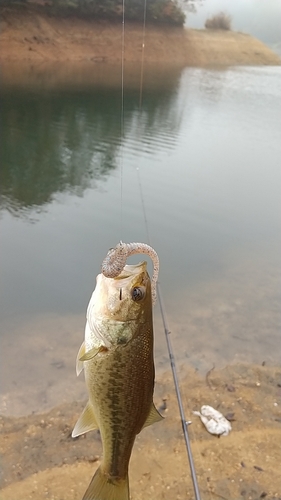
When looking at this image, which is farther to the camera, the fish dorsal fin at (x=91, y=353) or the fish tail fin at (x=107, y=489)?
the fish tail fin at (x=107, y=489)

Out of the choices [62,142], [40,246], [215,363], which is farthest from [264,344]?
[62,142]

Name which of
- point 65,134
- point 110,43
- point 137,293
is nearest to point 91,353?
point 137,293

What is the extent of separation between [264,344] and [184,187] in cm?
524

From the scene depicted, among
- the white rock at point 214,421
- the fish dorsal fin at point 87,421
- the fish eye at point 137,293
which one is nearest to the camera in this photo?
the fish eye at point 137,293

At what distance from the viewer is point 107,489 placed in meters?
1.76

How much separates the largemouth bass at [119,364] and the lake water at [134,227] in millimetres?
1029

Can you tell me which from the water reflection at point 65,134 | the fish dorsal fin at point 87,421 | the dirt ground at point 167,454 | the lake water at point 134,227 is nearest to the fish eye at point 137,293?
the fish dorsal fin at point 87,421

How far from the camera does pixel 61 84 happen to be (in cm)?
2220

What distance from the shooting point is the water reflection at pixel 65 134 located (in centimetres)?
1005

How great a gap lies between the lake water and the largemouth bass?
1.03 metres

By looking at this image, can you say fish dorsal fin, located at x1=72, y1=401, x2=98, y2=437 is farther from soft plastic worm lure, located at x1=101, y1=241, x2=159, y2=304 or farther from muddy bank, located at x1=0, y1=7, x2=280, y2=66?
muddy bank, located at x1=0, y1=7, x2=280, y2=66

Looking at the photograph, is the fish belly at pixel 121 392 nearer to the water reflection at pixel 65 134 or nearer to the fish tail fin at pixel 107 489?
the fish tail fin at pixel 107 489

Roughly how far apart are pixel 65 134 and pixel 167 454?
461 inches

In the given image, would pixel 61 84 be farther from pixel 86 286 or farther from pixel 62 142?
pixel 86 286
